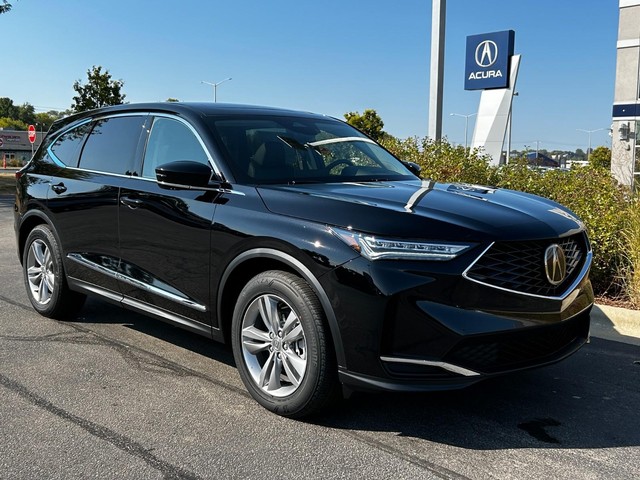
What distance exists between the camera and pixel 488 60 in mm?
19031

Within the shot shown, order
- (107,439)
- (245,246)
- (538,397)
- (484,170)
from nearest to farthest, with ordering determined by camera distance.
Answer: (107,439) → (245,246) → (538,397) → (484,170)

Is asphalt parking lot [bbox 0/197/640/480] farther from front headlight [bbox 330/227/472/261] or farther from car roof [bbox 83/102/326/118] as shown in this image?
car roof [bbox 83/102/326/118]

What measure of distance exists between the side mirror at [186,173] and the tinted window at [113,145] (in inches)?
33.8

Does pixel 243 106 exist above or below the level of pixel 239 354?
above

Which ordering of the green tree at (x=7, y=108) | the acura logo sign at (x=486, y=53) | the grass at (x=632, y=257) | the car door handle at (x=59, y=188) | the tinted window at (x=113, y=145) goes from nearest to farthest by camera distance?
the tinted window at (x=113, y=145)
the car door handle at (x=59, y=188)
the grass at (x=632, y=257)
the acura logo sign at (x=486, y=53)
the green tree at (x=7, y=108)

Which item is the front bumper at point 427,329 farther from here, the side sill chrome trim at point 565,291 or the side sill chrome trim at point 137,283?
the side sill chrome trim at point 137,283

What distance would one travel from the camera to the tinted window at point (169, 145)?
13.7 feet

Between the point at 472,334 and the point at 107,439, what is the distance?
1896 mm

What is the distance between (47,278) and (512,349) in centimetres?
411

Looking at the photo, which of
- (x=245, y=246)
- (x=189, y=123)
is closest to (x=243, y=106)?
(x=189, y=123)

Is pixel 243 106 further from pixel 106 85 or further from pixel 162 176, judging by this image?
pixel 106 85

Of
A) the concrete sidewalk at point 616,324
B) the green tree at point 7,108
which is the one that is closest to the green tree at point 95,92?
the concrete sidewalk at point 616,324

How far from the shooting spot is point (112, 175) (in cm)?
471

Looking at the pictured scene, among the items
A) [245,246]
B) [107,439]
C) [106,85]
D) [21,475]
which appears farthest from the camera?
[106,85]
